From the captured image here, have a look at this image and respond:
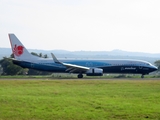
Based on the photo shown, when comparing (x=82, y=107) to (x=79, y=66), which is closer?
(x=82, y=107)

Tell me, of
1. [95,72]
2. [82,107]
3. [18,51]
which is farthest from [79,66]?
[82,107]

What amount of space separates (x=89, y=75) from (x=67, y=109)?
1507 inches

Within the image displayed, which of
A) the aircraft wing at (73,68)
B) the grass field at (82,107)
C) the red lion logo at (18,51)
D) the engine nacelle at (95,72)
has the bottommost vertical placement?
the grass field at (82,107)

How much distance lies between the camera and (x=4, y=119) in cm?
1734

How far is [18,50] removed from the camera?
57.1m

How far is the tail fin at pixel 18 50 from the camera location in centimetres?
5703

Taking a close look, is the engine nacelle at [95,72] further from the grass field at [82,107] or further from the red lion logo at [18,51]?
the grass field at [82,107]

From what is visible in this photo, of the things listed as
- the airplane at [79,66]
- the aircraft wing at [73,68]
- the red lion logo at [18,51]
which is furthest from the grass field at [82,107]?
the red lion logo at [18,51]

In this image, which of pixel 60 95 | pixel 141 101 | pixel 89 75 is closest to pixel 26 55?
pixel 89 75

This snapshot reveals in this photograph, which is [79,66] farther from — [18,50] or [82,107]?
[82,107]

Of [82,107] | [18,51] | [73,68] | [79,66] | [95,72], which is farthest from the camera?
[18,51]

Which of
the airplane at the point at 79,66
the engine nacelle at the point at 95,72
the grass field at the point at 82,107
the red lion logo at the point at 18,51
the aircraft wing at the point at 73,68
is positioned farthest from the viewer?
the red lion logo at the point at 18,51

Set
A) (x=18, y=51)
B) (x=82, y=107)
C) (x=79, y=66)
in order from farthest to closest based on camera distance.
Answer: (x=18, y=51) < (x=79, y=66) < (x=82, y=107)

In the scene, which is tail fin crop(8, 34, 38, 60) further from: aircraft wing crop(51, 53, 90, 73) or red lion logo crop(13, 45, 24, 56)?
aircraft wing crop(51, 53, 90, 73)
